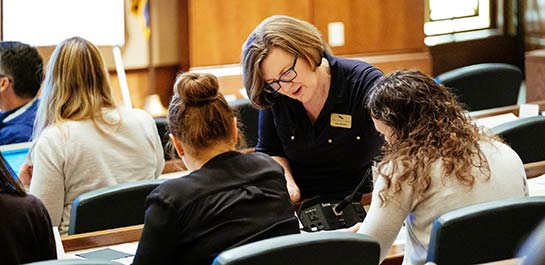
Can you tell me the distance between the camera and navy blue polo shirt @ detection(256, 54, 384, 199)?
339 cm

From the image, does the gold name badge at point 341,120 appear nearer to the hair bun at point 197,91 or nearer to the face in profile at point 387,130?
the face in profile at point 387,130

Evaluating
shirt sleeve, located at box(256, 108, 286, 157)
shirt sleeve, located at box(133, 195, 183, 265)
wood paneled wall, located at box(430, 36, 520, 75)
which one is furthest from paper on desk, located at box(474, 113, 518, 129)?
wood paneled wall, located at box(430, 36, 520, 75)

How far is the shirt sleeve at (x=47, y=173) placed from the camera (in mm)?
3520

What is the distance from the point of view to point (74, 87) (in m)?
3.59

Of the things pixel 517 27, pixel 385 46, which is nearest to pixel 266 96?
pixel 385 46

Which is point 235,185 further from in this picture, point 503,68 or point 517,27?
point 517,27

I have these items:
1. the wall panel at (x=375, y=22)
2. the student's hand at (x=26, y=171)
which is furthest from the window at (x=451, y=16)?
the student's hand at (x=26, y=171)

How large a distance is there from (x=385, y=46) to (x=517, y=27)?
1640mm

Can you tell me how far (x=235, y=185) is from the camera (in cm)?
251

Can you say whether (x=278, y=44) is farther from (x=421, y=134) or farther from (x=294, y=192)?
(x=421, y=134)

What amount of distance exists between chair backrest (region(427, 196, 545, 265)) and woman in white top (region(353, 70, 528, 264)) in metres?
0.11

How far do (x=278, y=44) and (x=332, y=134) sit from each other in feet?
1.27

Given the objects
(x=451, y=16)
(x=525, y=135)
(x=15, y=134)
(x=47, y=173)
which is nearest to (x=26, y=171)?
(x=47, y=173)

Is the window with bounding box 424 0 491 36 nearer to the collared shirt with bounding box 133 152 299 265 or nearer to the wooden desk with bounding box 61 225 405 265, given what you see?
the wooden desk with bounding box 61 225 405 265
